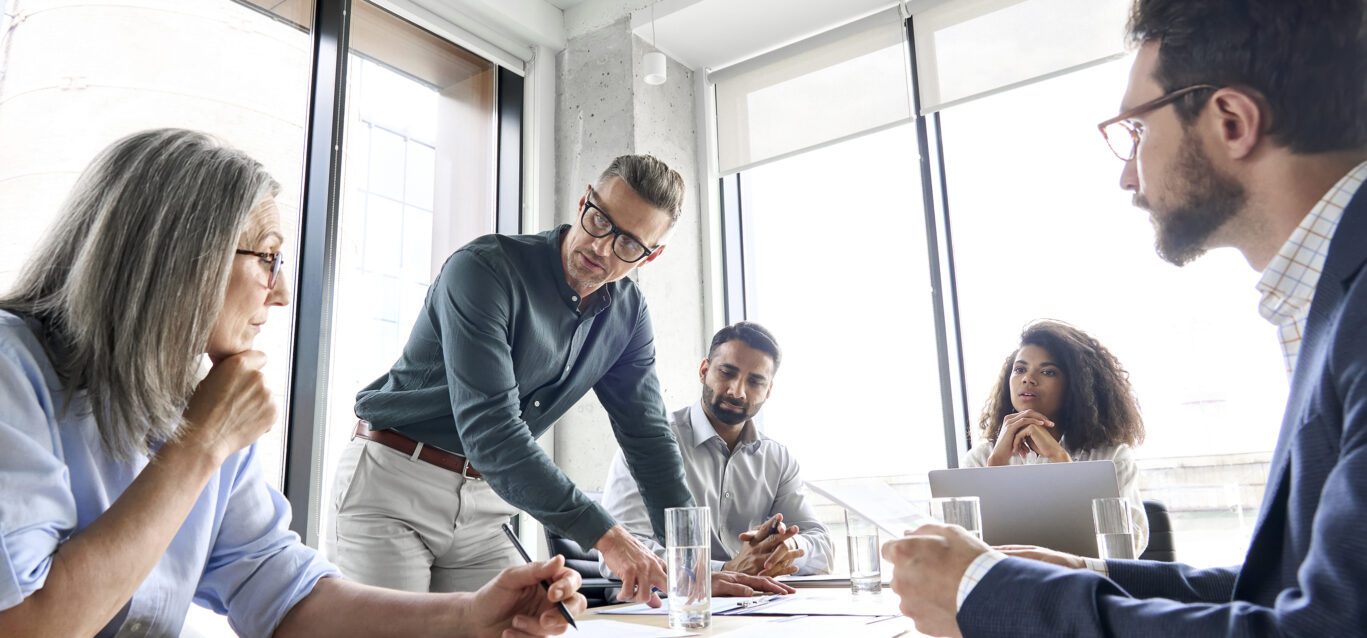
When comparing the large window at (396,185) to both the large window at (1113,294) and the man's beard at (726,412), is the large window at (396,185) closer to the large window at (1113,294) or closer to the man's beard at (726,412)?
the man's beard at (726,412)

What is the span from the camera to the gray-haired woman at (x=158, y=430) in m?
0.87

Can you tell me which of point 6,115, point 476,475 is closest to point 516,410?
point 476,475

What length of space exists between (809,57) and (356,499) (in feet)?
9.13

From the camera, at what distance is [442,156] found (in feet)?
12.1

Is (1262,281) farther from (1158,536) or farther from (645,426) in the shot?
(645,426)

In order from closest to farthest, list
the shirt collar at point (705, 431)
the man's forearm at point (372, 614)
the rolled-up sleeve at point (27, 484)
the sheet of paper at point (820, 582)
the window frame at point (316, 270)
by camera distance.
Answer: the rolled-up sleeve at point (27, 484), the man's forearm at point (372, 614), the sheet of paper at point (820, 582), the shirt collar at point (705, 431), the window frame at point (316, 270)

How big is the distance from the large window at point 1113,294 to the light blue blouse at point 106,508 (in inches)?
105

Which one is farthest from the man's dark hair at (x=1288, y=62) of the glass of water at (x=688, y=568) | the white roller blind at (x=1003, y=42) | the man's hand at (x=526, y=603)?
the white roller blind at (x=1003, y=42)

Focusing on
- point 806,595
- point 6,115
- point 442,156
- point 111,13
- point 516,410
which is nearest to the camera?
point 806,595

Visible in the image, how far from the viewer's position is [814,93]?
12.8 feet

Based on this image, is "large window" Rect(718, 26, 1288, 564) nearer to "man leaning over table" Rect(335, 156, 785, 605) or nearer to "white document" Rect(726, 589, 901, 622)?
"man leaning over table" Rect(335, 156, 785, 605)

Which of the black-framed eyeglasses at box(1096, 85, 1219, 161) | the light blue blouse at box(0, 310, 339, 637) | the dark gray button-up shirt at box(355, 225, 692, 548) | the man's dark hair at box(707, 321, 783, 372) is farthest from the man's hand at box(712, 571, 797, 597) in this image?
the man's dark hair at box(707, 321, 783, 372)

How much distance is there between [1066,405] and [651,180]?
1669 millimetres

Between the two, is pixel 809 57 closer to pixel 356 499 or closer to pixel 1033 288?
pixel 1033 288
